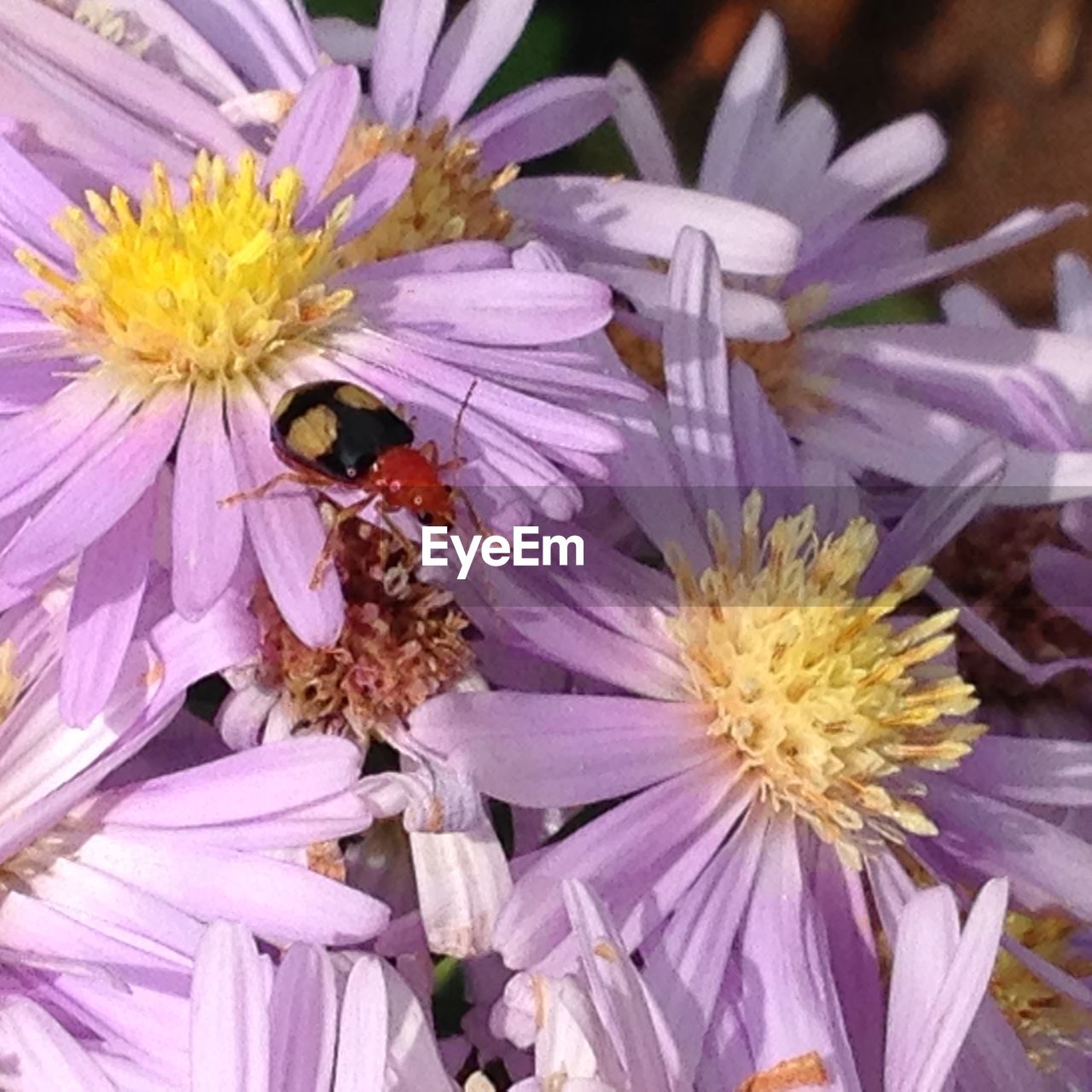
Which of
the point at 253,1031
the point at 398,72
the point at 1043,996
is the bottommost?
the point at 1043,996

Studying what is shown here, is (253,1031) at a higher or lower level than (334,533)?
lower

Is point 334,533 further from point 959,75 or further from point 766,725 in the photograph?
point 959,75

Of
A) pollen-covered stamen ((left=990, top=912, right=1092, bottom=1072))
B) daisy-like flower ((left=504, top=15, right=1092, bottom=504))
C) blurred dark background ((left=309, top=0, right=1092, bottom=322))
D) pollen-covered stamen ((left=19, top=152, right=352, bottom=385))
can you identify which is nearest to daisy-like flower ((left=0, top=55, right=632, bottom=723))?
pollen-covered stamen ((left=19, top=152, right=352, bottom=385))

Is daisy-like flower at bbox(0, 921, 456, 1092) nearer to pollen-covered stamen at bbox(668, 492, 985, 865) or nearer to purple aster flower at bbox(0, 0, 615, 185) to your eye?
Result: pollen-covered stamen at bbox(668, 492, 985, 865)

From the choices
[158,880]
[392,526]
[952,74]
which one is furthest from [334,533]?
[952,74]

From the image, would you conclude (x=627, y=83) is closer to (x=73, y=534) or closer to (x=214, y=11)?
(x=214, y=11)

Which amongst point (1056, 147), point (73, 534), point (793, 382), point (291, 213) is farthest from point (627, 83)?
point (1056, 147)
